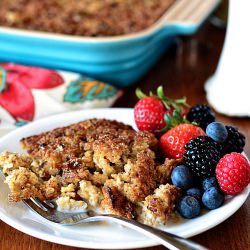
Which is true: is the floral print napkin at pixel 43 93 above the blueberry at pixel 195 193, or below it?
below

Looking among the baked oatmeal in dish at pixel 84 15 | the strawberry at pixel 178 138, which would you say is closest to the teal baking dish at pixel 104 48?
the baked oatmeal in dish at pixel 84 15

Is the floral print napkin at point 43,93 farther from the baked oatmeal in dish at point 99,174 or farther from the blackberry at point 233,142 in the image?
the blackberry at point 233,142

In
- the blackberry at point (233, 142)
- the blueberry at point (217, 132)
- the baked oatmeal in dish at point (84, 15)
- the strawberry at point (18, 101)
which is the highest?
the blueberry at point (217, 132)

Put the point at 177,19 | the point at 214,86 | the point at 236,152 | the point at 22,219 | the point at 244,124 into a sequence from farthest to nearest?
the point at 177,19 → the point at 214,86 → the point at 244,124 → the point at 236,152 → the point at 22,219

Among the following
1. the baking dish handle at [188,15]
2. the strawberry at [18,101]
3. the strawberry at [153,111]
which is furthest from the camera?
the baking dish handle at [188,15]

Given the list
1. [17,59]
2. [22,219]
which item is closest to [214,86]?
[17,59]

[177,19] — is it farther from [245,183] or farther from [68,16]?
[245,183]
